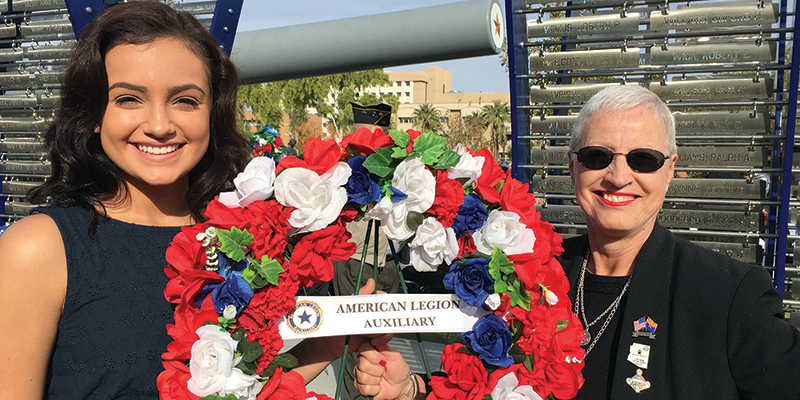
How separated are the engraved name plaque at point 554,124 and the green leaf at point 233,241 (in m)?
2.69

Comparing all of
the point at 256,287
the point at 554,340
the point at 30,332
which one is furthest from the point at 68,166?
the point at 554,340

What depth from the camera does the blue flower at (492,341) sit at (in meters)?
1.74

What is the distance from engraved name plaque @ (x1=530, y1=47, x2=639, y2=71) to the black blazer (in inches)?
76.2

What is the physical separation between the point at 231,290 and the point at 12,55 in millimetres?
4307

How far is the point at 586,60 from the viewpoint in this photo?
3.77 metres

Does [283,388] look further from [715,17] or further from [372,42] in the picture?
[715,17]

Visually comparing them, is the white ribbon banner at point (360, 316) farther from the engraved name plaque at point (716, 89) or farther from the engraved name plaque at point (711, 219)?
the engraved name plaque at point (716, 89)

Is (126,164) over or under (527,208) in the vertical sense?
over

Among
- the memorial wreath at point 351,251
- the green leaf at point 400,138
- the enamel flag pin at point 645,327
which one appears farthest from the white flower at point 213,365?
the enamel flag pin at point 645,327

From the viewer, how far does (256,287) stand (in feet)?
5.52

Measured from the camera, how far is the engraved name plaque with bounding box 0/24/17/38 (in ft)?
15.3

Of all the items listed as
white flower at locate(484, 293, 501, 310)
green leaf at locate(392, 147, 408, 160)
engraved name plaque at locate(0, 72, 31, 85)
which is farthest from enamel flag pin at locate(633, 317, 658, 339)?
engraved name plaque at locate(0, 72, 31, 85)

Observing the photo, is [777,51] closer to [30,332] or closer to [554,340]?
[554,340]

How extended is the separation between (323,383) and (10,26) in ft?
12.9
